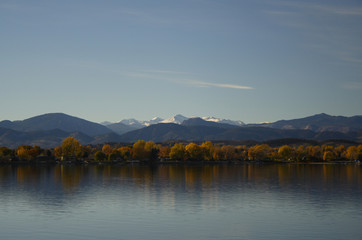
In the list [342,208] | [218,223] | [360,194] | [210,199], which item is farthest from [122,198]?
[360,194]

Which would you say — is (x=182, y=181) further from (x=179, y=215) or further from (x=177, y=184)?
(x=179, y=215)

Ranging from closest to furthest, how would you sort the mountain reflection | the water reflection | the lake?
the lake, the mountain reflection, the water reflection

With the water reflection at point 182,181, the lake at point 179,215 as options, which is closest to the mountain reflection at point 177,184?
the water reflection at point 182,181

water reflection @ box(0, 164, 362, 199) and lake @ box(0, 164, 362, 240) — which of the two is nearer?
lake @ box(0, 164, 362, 240)

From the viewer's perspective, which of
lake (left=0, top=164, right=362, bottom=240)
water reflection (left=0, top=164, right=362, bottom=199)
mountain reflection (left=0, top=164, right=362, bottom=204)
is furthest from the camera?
water reflection (left=0, top=164, right=362, bottom=199)

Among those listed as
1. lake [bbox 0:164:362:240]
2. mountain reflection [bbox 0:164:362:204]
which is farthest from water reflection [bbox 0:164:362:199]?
lake [bbox 0:164:362:240]

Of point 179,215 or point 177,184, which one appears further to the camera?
point 177,184

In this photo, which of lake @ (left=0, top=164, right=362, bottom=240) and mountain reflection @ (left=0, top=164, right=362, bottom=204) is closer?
lake @ (left=0, top=164, right=362, bottom=240)

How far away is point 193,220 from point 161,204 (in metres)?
12.7

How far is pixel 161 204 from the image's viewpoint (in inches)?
2269

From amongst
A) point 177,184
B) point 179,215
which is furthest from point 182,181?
point 179,215

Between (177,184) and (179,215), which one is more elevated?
(179,215)

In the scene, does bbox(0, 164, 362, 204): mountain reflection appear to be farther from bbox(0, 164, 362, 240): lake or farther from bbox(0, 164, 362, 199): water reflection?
bbox(0, 164, 362, 240): lake

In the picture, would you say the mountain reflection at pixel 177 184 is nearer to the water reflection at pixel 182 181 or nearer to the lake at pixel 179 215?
the water reflection at pixel 182 181
